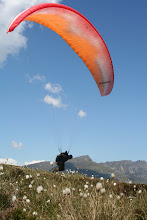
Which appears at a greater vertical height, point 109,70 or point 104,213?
point 109,70

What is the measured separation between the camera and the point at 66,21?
1037cm

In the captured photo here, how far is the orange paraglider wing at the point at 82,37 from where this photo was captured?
980cm

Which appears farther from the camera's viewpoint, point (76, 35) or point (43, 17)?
point (76, 35)

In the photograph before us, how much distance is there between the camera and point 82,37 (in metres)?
11.1

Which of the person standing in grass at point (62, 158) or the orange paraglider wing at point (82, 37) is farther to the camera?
the person standing in grass at point (62, 158)

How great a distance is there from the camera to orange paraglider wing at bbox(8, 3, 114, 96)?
386 inches

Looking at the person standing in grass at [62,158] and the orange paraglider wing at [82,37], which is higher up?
the orange paraglider wing at [82,37]

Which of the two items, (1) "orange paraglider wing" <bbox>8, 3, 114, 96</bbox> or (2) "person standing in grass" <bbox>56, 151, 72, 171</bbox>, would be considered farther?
(2) "person standing in grass" <bbox>56, 151, 72, 171</bbox>

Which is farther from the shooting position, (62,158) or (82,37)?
(62,158)

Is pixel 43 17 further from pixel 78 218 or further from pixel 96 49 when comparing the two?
pixel 78 218

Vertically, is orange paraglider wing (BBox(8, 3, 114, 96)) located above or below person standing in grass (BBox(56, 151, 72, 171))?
above

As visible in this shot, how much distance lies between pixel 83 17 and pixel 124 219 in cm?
814

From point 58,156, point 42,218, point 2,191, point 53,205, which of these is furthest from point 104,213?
point 58,156

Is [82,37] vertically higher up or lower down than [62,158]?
higher up
